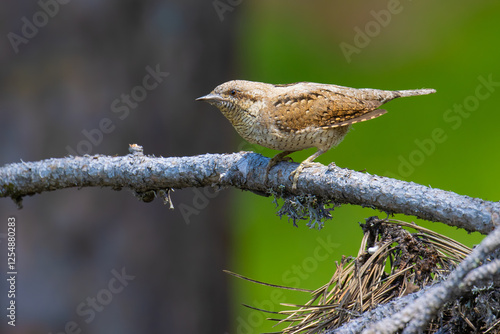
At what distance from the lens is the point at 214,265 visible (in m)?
4.16

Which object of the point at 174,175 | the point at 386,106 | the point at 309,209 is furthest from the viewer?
the point at 386,106

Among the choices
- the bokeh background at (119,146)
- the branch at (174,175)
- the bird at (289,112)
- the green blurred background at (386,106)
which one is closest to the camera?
the branch at (174,175)

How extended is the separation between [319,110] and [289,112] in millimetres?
176

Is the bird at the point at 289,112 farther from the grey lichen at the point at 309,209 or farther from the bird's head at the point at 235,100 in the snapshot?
the grey lichen at the point at 309,209

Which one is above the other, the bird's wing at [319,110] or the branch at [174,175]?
the bird's wing at [319,110]

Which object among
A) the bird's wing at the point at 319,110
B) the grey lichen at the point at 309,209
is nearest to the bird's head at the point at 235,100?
the bird's wing at the point at 319,110

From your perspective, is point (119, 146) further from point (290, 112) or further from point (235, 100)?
point (290, 112)

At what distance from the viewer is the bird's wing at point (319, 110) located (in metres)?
2.67

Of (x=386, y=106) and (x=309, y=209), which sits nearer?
(x=309, y=209)

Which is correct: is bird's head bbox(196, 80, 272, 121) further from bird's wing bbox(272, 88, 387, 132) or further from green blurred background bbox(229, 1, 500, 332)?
green blurred background bbox(229, 1, 500, 332)

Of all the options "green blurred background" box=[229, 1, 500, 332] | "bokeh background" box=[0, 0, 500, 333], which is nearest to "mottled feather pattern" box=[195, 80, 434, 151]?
"bokeh background" box=[0, 0, 500, 333]

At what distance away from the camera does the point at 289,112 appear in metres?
2.70

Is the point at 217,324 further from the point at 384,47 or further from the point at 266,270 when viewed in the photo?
the point at 384,47

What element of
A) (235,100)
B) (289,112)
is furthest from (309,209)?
(235,100)
